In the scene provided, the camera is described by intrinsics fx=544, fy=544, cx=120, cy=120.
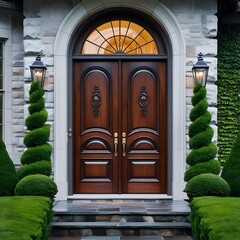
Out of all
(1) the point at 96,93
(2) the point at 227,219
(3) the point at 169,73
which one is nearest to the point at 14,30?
(1) the point at 96,93

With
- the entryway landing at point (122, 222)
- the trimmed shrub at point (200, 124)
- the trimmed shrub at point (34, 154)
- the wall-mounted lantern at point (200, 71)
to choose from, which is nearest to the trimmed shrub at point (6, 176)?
the trimmed shrub at point (34, 154)

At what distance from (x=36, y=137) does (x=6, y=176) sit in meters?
0.87

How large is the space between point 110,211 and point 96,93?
2.41 m

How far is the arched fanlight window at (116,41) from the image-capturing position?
9.91 metres

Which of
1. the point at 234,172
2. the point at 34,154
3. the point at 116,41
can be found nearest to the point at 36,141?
the point at 34,154

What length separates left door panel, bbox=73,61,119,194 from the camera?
9.87 meters

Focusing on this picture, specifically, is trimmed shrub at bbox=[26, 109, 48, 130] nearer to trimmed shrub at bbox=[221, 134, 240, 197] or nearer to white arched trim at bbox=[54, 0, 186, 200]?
white arched trim at bbox=[54, 0, 186, 200]

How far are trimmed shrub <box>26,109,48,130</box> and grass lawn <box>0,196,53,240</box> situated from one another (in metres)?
1.62

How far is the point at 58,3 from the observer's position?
9586mm

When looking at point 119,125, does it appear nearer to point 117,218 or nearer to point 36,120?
point 36,120

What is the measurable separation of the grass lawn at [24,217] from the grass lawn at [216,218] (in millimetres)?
1792

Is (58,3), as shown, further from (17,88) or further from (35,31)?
(17,88)

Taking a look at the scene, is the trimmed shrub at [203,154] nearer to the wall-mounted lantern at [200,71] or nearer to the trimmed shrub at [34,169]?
the wall-mounted lantern at [200,71]

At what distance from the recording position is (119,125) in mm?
9867
